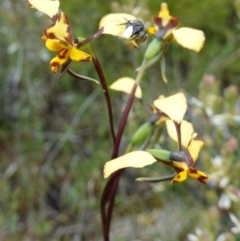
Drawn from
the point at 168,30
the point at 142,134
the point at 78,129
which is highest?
the point at 168,30

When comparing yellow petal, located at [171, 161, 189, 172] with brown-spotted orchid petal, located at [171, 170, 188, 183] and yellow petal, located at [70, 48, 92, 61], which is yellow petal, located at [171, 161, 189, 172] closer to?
brown-spotted orchid petal, located at [171, 170, 188, 183]

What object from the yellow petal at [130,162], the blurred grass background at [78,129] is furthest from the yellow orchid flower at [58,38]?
the blurred grass background at [78,129]

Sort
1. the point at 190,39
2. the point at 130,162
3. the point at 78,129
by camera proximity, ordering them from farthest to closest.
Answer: the point at 78,129 < the point at 190,39 < the point at 130,162

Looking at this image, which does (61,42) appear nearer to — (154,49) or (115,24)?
(115,24)

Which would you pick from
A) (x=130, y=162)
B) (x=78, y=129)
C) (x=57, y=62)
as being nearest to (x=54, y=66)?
(x=57, y=62)

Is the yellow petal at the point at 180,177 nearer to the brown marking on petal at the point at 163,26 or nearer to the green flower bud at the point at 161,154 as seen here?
the green flower bud at the point at 161,154
